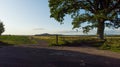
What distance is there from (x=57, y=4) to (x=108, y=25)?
1037 centimetres

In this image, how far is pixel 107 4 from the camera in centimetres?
5294

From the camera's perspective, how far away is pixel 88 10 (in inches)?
2124

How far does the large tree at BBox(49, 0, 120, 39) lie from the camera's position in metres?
52.2

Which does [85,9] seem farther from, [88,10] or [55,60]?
[55,60]

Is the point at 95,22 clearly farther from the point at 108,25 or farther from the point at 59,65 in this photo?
the point at 59,65

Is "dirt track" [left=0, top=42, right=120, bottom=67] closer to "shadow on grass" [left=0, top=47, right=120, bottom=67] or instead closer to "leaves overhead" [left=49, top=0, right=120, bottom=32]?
"shadow on grass" [left=0, top=47, right=120, bottom=67]

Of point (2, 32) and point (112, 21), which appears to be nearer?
point (112, 21)

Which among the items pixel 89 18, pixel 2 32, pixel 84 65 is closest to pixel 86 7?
pixel 89 18

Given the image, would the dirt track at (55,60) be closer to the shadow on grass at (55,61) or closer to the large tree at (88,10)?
the shadow on grass at (55,61)

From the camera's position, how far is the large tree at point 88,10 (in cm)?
5225

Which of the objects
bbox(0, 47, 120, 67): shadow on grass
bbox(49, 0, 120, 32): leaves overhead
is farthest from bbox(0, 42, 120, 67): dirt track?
bbox(49, 0, 120, 32): leaves overhead

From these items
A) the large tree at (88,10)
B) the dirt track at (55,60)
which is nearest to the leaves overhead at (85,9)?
the large tree at (88,10)

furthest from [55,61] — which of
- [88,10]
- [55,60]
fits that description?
[88,10]

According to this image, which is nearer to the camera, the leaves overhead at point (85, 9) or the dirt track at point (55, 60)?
the dirt track at point (55, 60)
